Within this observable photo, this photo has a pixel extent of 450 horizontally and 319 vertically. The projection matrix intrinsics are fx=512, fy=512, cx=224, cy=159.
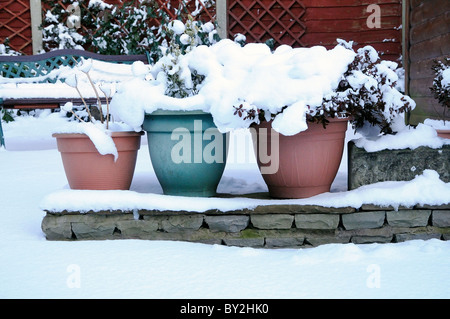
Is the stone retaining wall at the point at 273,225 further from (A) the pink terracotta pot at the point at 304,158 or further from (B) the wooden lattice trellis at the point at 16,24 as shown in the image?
(B) the wooden lattice trellis at the point at 16,24

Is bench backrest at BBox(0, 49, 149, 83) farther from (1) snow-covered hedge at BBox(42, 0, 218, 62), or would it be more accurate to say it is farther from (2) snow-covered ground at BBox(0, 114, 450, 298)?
(2) snow-covered ground at BBox(0, 114, 450, 298)

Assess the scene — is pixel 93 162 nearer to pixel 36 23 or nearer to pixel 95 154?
pixel 95 154

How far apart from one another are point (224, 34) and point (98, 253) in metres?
4.49

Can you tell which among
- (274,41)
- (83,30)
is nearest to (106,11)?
(83,30)

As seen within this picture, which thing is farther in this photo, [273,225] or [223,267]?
[273,225]

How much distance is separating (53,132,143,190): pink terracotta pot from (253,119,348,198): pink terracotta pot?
44 cm

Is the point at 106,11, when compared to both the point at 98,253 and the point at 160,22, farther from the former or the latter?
the point at 98,253

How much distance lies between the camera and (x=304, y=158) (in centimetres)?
158

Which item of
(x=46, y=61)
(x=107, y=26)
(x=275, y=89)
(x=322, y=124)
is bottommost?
(x=322, y=124)

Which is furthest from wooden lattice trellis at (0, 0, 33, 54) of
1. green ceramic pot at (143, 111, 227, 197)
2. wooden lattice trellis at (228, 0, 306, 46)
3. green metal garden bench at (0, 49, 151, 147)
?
green ceramic pot at (143, 111, 227, 197)

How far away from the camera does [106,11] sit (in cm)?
541

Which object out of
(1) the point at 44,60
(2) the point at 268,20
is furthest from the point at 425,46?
(1) the point at 44,60

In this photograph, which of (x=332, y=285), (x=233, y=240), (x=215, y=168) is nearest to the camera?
(x=332, y=285)

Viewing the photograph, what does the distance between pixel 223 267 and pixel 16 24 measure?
5.04 metres
